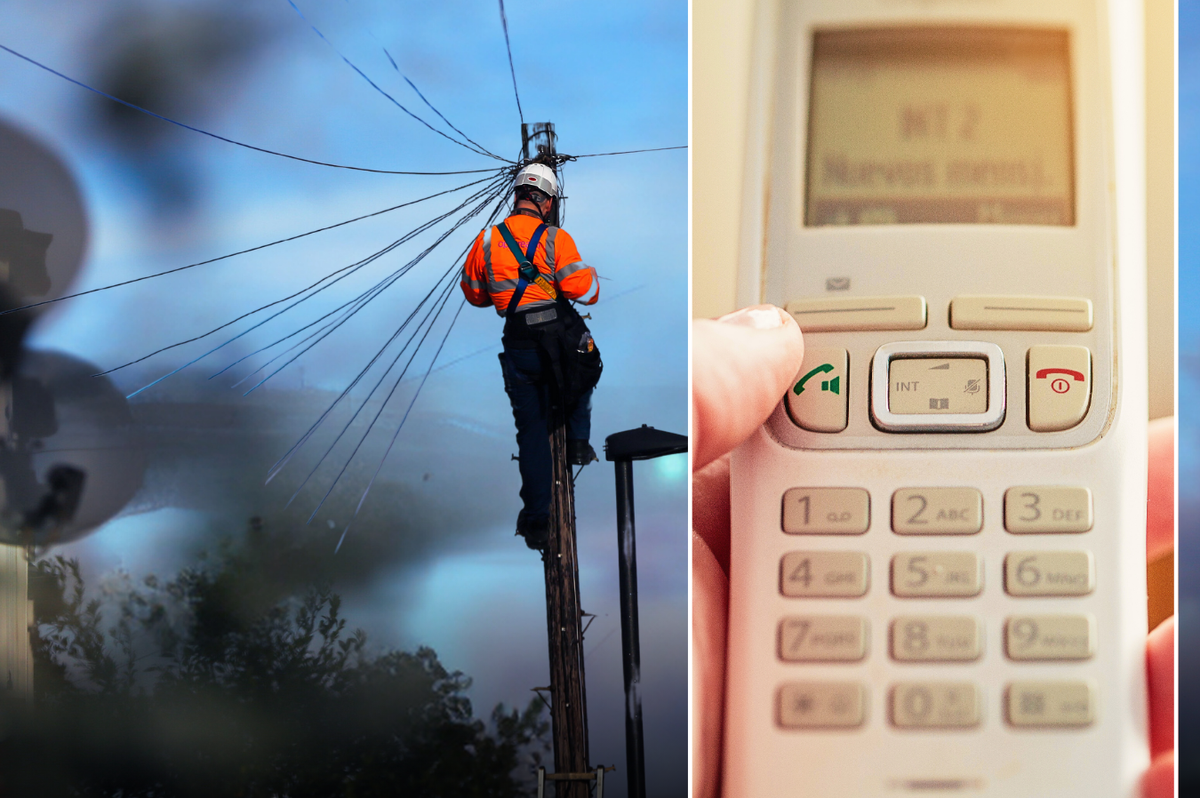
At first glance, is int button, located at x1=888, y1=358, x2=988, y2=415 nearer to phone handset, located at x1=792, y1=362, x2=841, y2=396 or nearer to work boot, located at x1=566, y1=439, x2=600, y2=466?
phone handset, located at x1=792, y1=362, x2=841, y2=396

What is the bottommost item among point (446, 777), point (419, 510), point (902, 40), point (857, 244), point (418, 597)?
point (446, 777)

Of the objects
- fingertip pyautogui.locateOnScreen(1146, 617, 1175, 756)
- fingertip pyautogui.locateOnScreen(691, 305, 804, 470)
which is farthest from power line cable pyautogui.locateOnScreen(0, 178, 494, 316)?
fingertip pyautogui.locateOnScreen(1146, 617, 1175, 756)

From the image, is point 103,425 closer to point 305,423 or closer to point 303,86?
point 305,423

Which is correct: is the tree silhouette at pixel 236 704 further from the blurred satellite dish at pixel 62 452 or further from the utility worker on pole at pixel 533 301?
the utility worker on pole at pixel 533 301

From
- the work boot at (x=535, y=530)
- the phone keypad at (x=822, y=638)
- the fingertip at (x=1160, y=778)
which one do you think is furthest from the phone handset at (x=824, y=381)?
the work boot at (x=535, y=530)

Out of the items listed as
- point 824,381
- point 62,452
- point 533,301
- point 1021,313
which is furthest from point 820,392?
point 62,452

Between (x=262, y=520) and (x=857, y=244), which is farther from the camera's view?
(x=262, y=520)

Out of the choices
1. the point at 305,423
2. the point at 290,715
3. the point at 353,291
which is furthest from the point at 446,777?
the point at 353,291
